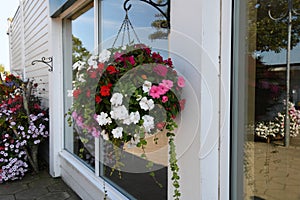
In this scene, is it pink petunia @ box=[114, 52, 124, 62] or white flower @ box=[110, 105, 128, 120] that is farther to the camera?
pink petunia @ box=[114, 52, 124, 62]

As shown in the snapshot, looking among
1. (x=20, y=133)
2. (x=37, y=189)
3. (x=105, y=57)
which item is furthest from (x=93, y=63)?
Answer: (x=20, y=133)

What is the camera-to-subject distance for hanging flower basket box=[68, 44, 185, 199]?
3.50 ft

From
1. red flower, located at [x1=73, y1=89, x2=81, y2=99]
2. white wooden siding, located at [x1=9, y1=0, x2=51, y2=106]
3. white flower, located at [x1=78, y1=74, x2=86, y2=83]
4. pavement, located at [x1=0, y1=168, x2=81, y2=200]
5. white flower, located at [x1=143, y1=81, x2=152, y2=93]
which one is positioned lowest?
pavement, located at [x1=0, y1=168, x2=81, y2=200]

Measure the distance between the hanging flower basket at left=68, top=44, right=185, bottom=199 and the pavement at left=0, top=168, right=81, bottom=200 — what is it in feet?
6.61

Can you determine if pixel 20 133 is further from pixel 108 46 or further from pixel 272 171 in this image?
pixel 272 171

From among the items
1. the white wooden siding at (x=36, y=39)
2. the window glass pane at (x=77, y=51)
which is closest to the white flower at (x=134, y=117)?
the window glass pane at (x=77, y=51)

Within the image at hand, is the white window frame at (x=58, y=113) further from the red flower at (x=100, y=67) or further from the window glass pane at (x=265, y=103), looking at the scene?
the window glass pane at (x=265, y=103)

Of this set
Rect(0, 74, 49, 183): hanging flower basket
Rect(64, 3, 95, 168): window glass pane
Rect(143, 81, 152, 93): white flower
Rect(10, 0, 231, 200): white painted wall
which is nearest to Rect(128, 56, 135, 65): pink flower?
Rect(143, 81, 152, 93): white flower

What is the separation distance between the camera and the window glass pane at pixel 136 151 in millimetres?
1649

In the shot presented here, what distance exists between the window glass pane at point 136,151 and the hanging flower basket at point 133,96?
0.24m

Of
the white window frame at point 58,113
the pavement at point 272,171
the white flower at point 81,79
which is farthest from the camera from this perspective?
the white window frame at point 58,113

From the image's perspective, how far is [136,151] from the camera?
1.75 meters

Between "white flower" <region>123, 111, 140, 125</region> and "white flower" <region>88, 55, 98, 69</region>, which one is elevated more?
"white flower" <region>88, 55, 98, 69</region>

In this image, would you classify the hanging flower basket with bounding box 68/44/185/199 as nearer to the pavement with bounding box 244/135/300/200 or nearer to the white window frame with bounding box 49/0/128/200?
the pavement with bounding box 244/135/300/200
